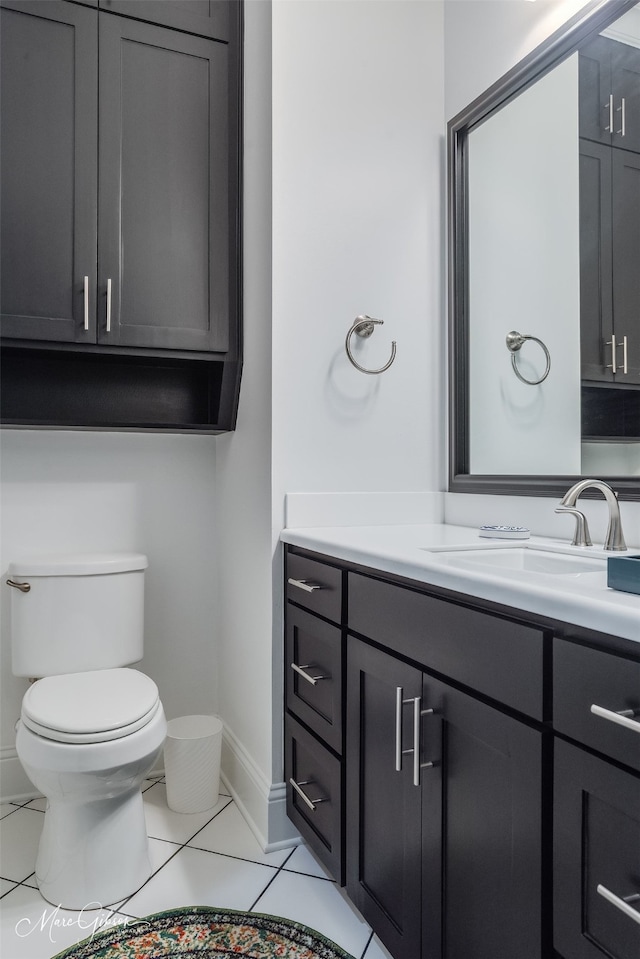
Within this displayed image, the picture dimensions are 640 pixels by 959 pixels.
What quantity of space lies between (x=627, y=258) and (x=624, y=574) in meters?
0.82

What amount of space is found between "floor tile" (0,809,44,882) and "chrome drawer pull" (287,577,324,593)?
3.23 feet

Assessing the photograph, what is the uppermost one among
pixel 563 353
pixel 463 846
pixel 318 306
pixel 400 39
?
pixel 400 39

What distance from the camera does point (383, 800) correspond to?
128 centimetres

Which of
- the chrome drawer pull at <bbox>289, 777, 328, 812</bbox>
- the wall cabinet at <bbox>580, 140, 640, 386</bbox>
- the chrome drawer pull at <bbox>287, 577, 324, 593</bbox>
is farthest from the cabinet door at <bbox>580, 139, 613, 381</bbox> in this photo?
the chrome drawer pull at <bbox>289, 777, 328, 812</bbox>

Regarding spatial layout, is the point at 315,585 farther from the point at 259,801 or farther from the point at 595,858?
the point at 595,858

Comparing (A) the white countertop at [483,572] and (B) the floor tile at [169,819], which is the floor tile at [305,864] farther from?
(A) the white countertop at [483,572]

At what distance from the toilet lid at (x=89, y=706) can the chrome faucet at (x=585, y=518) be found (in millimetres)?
1085

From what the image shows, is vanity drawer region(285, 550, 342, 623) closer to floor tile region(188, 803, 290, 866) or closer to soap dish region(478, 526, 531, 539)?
soap dish region(478, 526, 531, 539)

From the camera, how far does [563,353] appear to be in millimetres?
1617

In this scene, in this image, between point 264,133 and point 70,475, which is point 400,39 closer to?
point 264,133

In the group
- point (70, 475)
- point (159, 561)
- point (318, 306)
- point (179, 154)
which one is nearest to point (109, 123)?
point (179, 154)

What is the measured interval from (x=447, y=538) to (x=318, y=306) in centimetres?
74

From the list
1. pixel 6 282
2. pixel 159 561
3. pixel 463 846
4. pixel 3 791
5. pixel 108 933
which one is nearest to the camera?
pixel 463 846

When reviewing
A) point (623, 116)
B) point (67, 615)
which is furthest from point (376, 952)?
point (623, 116)
